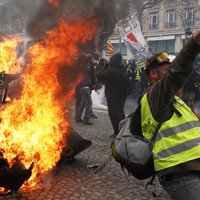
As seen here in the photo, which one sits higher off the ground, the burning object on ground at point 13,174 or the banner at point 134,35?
the banner at point 134,35

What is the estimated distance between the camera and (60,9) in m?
5.87

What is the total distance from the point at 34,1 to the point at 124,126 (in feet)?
15.7

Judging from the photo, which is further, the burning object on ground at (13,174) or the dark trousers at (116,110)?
the dark trousers at (116,110)

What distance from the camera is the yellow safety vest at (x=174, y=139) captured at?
2.46 metres

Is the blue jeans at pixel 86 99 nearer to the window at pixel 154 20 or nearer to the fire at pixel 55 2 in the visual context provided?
the fire at pixel 55 2

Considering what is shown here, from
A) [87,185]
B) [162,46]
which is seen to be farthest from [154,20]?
[87,185]

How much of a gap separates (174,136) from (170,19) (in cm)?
4123

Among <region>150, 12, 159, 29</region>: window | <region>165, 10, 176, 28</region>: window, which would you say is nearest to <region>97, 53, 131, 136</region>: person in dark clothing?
<region>165, 10, 176, 28</region>: window

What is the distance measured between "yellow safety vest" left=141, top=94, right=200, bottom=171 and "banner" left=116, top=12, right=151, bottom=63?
11355 millimetres

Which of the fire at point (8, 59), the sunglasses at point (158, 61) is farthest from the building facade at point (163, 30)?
the sunglasses at point (158, 61)

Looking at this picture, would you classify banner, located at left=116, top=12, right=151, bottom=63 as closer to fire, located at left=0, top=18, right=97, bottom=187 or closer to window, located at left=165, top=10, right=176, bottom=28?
fire, located at left=0, top=18, right=97, bottom=187

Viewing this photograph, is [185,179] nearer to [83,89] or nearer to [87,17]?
[87,17]

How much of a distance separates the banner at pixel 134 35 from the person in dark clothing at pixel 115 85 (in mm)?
5258

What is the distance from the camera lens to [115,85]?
8.62m
